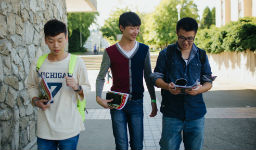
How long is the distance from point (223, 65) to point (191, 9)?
28.4 meters

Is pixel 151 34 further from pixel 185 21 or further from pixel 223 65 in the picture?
pixel 185 21

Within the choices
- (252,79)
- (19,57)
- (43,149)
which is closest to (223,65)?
(252,79)

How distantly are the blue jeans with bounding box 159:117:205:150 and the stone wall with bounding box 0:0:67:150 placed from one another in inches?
84.8

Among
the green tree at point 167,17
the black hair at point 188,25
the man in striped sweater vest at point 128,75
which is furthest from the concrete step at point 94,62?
the black hair at point 188,25

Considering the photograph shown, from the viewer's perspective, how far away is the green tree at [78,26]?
3958 cm

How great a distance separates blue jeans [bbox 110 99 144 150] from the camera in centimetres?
270

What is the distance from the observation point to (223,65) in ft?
53.3

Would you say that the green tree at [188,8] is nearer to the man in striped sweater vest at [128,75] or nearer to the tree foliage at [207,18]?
the tree foliage at [207,18]

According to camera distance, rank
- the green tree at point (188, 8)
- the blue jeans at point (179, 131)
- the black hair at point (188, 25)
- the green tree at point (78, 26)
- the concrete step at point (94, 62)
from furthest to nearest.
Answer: the green tree at point (188, 8) < the green tree at point (78, 26) < the concrete step at point (94, 62) < the blue jeans at point (179, 131) < the black hair at point (188, 25)

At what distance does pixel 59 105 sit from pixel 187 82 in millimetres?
1241

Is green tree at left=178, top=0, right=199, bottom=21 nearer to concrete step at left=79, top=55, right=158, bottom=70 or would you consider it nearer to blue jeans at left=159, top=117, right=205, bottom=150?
concrete step at left=79, top=55, right=158, bottom=70

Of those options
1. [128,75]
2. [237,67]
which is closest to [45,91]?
[128,75]

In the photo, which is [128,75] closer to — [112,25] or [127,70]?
[127,70]

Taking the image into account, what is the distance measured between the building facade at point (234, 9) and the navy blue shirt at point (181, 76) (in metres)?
13.5
